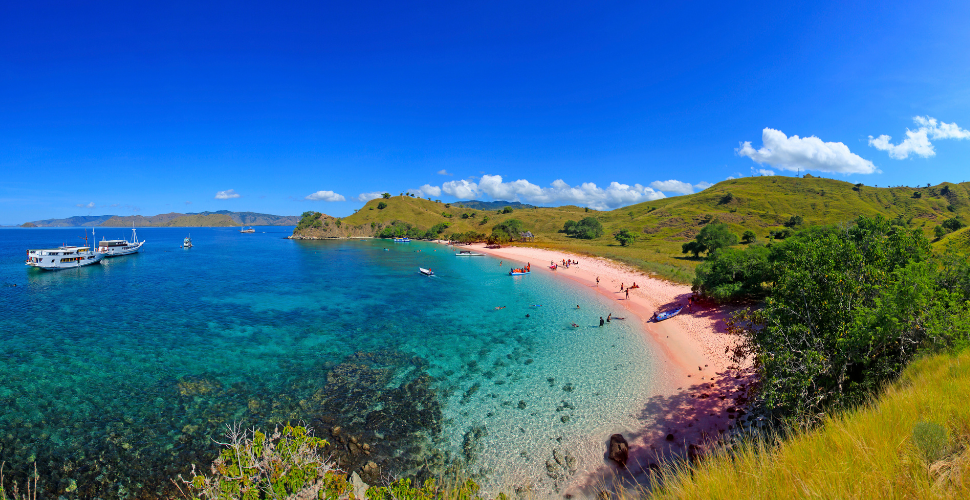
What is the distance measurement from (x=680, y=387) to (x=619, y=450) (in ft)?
27.4

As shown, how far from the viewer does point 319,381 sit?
22.9 metres

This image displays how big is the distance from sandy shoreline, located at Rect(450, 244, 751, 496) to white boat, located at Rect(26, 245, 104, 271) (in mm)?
100828

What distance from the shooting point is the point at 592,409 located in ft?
64.7

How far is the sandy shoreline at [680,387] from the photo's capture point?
1578 centimetres

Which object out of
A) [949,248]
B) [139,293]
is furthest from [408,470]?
[139,293]

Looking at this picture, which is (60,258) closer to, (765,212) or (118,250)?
(118,250)

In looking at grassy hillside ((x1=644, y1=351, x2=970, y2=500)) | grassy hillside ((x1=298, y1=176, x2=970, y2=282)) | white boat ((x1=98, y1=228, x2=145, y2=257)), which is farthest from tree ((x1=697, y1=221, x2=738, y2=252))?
white boat ((x1=98, y1=228, x2=145, y2=257))

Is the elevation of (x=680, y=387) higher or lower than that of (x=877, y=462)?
lower

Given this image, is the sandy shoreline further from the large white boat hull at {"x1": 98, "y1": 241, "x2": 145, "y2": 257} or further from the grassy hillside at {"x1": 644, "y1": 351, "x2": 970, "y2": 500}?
the large white boat hull at {"x1": 98, "y1": 241, "x2": 145, "y2": 257}

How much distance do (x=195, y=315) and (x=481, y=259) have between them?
211ft

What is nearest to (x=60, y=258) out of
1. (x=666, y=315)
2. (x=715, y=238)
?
(x=666, y=315)

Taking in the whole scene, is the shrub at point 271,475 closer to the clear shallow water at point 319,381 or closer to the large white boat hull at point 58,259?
the clear shallow water at point 319,381

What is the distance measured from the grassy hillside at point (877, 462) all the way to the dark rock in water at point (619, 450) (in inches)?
343

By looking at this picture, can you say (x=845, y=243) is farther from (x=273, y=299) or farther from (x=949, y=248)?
(x=273, y=299)
